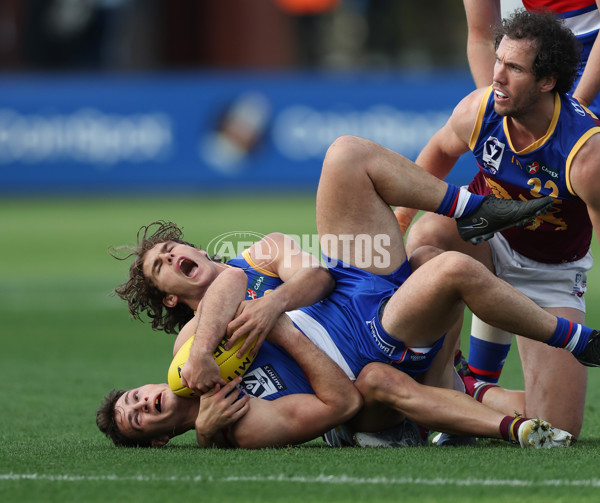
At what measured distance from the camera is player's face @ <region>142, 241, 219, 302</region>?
5.33m

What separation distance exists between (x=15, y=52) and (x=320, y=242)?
18707mm

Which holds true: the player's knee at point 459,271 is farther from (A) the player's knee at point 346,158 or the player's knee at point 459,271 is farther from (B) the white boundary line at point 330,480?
(B) the white boundary line at point 330,480

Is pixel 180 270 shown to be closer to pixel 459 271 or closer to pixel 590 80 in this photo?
pixel 459 271

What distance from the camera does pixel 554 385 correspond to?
5586mm

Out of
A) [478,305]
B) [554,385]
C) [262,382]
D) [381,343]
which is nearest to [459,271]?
[478,305]

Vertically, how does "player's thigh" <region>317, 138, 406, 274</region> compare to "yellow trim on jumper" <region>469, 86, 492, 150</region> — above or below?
below

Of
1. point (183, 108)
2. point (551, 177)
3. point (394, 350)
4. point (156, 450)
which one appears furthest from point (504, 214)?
point (183, 108)

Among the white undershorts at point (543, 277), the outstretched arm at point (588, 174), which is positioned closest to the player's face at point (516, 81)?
the outstretched arm at point (588, 174)

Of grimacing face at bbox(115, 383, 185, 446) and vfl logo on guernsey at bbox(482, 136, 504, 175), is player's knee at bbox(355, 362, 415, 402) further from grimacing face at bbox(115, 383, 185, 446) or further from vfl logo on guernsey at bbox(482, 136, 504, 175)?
vfl logo on guernsey at bbox(482, 136, 504, 175)

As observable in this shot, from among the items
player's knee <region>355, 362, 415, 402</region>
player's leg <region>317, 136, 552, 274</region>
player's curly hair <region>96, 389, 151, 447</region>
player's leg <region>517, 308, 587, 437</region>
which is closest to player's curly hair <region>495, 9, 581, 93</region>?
player's leg <region>317, 136, 552, 274</region>

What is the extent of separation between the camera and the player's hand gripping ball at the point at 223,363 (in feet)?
16.4

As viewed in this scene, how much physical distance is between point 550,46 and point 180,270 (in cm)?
196

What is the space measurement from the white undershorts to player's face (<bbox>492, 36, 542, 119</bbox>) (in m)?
1.00

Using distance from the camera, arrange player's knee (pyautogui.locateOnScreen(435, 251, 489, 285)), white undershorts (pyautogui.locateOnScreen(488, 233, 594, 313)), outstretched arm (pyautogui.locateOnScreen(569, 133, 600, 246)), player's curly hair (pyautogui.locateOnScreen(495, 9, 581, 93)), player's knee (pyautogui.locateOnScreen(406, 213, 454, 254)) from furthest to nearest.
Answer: white undershorts (pyautogui.locateOnScreen(488, 233, 594, 313)), player's knee (pyautogui.locateOnScreen(406, 213, 454, 254)), player's curly hair (pyautogui.locateOnScreen(495, 9, 581, 93)), outstretched arm (pyautogui.locateOnScreen(569, 133, 600, 246)), player's knee (pyautogui.locateOnScreen(435, 251, 489, 285))
